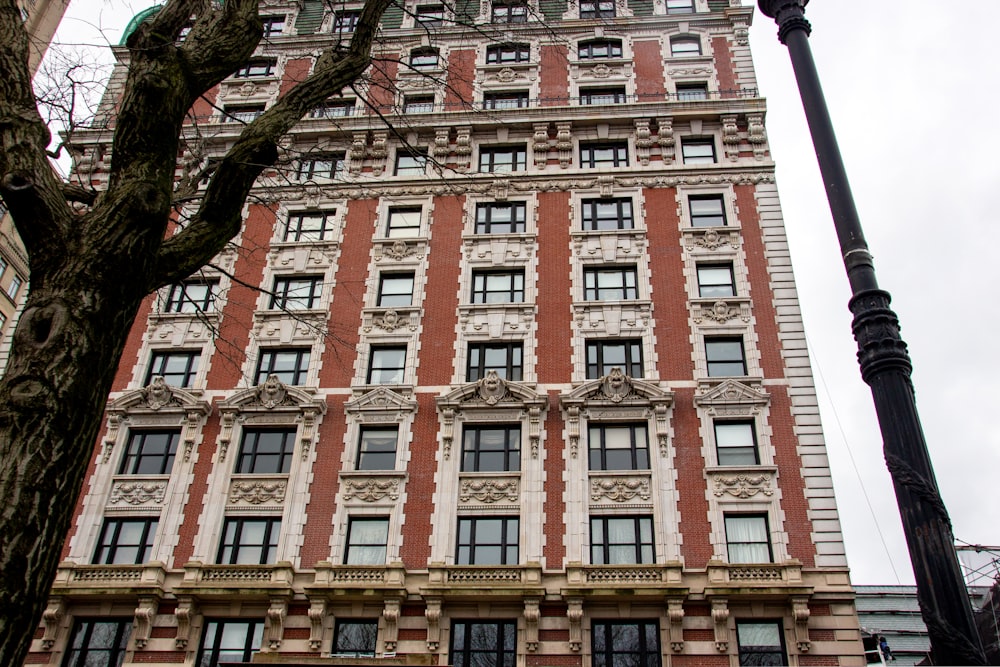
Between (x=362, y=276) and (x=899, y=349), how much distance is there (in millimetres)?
21515

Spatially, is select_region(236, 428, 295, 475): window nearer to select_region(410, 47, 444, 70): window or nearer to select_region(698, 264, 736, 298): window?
select_region(698, 264, 736, 298): window

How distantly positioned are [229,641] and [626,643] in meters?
11.4

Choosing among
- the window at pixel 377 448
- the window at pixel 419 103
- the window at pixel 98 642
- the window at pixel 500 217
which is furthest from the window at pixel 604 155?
the window at pixel 98 642

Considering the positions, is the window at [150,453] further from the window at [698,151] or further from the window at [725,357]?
the window at [698,151]

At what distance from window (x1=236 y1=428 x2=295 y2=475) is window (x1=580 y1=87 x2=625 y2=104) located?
1898cm

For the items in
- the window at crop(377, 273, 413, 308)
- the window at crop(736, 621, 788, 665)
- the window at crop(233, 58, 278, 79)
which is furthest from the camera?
the window at crop(233, 58, 278, 79)

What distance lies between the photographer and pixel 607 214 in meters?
32.8

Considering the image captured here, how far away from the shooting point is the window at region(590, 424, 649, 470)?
26.5m

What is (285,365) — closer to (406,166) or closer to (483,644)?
(406,166)

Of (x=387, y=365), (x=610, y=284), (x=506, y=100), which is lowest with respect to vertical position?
(x=387, y=365)

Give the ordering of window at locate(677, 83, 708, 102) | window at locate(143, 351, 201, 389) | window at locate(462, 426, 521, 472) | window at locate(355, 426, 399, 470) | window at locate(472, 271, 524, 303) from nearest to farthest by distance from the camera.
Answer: window at locate(462, 426, 521, 472)
window at locate(355, 426, 399, 470)
window at locate(143, 351, 201, 389)
window at locate(472, 271, 524, 303)
window at locate(677, 83, 708, 102)

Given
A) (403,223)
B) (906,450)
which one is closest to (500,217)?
(403,223)

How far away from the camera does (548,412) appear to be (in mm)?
27609

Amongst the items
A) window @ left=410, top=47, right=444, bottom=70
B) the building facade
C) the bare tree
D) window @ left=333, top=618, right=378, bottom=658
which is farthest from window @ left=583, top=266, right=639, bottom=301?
the bare tree
